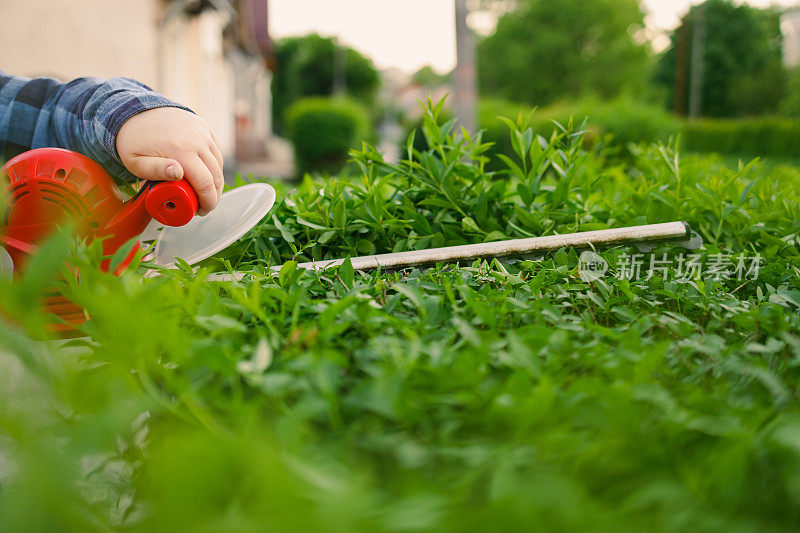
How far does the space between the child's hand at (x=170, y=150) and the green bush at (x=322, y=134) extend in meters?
16.5

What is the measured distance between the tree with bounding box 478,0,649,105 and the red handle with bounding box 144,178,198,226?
44.9 m

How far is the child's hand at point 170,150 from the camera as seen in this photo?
3.81ft

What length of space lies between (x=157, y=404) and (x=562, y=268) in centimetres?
76

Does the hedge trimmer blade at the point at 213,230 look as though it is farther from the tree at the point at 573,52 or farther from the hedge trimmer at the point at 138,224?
the tree at the point at 573,52

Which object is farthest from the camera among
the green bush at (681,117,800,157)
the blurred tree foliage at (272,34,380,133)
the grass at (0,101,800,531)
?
the blurred tree foliage at (272,34,380,133)

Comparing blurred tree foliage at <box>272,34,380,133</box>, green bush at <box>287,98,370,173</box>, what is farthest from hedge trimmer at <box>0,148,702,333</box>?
blurred tree foliage at <box>272,34,380,133</box>

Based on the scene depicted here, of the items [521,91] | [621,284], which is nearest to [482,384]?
[621,284]

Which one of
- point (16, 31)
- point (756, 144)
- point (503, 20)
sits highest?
point (503, 20)

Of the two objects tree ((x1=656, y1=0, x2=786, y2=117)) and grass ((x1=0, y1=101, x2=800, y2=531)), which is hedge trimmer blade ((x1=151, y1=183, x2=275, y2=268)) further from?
tree ((x1=656, y1=0, x2=786, y2=117))

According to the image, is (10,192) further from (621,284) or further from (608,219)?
(608,219)

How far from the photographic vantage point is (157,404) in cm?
64

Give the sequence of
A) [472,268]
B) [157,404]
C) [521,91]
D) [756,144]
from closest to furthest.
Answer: [157,404] → [472,268] → [756,144] → [521,91]

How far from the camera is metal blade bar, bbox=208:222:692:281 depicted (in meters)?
1.19

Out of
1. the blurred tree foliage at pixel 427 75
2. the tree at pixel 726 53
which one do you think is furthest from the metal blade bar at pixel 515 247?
the blurred tree foliage at pixel 427 75
